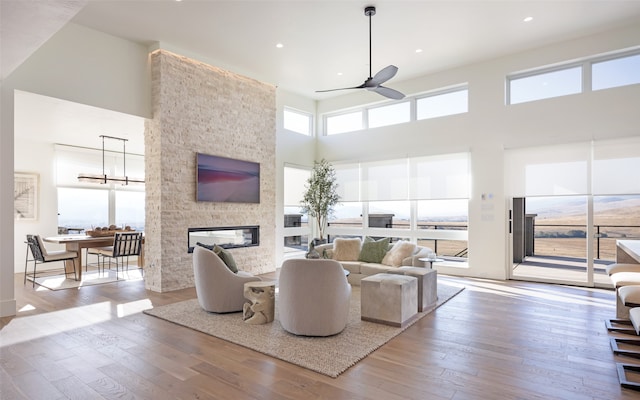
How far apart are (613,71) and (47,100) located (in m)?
8.97

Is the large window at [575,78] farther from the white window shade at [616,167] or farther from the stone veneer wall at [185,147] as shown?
the stone veneer wall at [185,147]

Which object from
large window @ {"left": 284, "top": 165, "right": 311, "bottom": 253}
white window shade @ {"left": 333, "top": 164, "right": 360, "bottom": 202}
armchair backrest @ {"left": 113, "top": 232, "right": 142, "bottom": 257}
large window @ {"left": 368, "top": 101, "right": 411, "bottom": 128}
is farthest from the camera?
white window shade @ {"left": 333, "top": 164, "right": 360, "bottom": 202}

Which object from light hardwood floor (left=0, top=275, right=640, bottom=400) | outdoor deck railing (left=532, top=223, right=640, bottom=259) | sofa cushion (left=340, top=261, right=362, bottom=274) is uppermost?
outdoor deck railing (left=532, top=223, right=640, bottom=259)

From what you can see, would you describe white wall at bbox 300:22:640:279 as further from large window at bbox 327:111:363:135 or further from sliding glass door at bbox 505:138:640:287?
large window at bbox 327:111:363:135

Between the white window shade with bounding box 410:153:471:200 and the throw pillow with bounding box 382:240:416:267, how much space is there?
6.05 ft

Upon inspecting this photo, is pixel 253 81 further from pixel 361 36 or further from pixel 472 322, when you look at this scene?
pixel 472 322

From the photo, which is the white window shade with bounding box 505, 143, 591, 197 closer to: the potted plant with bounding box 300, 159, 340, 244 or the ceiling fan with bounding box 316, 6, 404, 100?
the ceiling fan with bounding box 316, 6, 404, 100

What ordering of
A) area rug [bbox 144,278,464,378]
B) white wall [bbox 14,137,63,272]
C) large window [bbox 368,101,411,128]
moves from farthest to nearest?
large window [bbox 368,101,411,128], white wall [bbox 14,137,63,272], area rug [bbox 144,278,464,378]

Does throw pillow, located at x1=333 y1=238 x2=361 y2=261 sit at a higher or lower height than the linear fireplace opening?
lower

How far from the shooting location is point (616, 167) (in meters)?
5.95

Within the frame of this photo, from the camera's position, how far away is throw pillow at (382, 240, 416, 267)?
6.21 metres

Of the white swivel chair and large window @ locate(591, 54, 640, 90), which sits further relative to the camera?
large window @ locate(591, 54, 640, 90)

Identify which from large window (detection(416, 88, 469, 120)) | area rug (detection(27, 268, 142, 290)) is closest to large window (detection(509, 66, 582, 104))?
large window (detection(416, 88, 469, 120))

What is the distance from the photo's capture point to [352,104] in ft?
29.4
